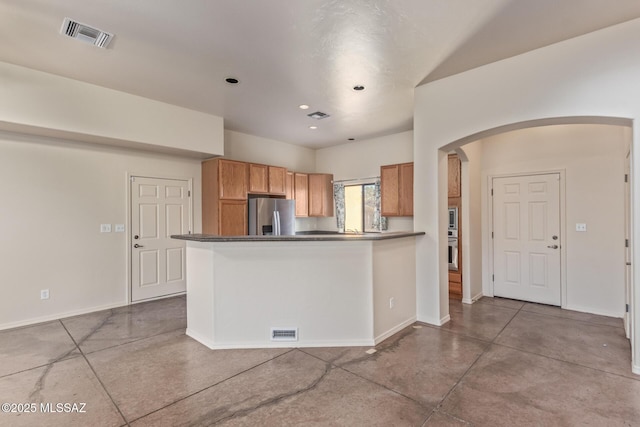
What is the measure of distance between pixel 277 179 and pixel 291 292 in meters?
3.36

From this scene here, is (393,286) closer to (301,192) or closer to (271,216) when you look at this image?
(271,216)

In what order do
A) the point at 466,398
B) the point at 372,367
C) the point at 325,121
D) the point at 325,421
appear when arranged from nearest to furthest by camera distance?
the point at 325,421, the point at 466,398, the point at 372,367, the point at 325,121

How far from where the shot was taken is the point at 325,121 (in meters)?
5.36

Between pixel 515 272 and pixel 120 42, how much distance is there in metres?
6.07

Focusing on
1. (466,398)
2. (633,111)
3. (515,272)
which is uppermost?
(633,111)

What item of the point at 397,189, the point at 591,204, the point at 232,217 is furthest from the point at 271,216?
the point at 591,204

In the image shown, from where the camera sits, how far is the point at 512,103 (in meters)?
3.18

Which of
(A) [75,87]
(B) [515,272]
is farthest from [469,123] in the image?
(A) [75,87]

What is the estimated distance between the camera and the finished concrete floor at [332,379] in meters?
2.08

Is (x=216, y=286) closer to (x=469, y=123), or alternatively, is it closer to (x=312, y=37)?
(x=312, y=37)

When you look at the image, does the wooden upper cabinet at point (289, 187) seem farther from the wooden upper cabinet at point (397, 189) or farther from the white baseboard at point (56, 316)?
the white baseboard at point (56, 316)

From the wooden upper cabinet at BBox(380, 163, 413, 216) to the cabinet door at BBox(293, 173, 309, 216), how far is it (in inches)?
68.6

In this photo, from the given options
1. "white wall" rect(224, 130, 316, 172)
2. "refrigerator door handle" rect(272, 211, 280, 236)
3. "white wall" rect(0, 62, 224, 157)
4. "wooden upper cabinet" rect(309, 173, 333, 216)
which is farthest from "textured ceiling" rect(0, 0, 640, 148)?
"wooden upper cabinet" rect(309, 173, 333, 216)

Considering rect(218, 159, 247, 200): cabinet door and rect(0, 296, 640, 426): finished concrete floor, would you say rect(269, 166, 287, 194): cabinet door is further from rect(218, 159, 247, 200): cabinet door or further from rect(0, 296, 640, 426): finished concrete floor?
rect(0, 296, 640, 426): finished concrete floor
